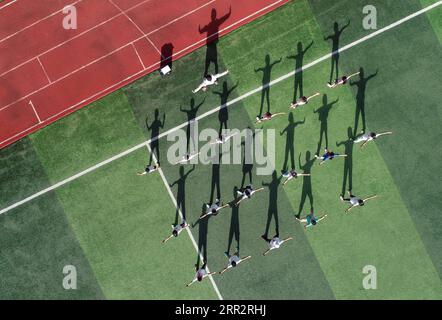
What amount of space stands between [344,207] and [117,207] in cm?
985

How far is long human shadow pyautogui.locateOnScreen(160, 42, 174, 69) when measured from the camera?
749 inches

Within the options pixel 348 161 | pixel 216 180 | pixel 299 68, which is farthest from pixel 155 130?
pixel 348 161

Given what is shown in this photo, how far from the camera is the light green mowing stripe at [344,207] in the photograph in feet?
62.6

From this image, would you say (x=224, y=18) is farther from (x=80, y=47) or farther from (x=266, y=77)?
(x=80, y=47)

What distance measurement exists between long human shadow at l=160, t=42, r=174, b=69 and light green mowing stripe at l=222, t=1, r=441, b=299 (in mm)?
2323

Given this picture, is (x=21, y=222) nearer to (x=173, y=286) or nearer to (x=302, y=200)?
(x=173, y=286)

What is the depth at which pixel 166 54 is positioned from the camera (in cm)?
1905

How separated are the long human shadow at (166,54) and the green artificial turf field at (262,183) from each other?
43 cm

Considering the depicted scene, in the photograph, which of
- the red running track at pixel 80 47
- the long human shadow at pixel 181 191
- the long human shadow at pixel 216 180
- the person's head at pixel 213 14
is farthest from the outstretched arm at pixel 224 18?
the long human shadow at pixel 181 191

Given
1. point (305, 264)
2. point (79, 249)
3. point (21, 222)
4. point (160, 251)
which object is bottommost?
point (305, 264)

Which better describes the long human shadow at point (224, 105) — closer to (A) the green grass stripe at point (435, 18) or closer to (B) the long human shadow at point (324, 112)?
(B) the long human shadow at point (324, 112)

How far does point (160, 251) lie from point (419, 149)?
39.4 feet
